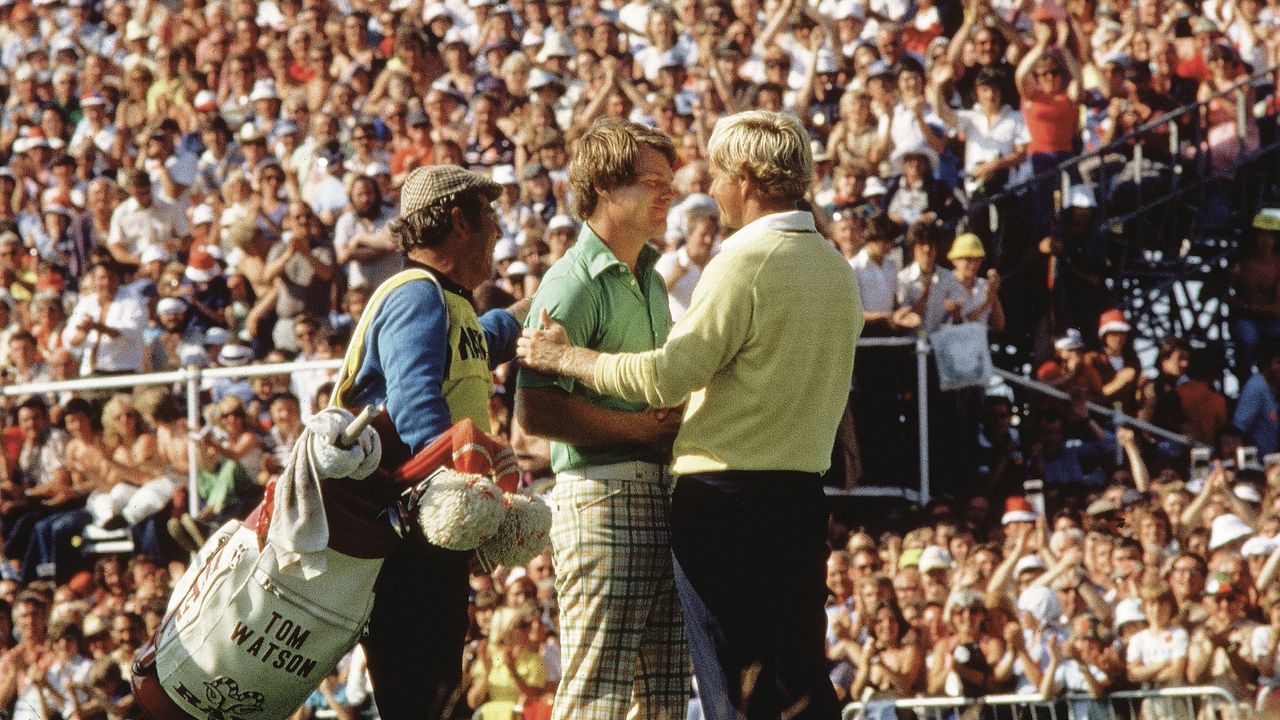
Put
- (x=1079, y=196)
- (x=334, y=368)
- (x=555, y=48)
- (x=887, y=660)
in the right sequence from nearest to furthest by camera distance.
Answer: (x=887, y=660) < (x=334, y=368) < (x=1079, y=196) < (x=555, y=48)

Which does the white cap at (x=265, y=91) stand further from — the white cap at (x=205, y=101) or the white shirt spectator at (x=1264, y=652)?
the white shirt spectator at (x=1264, y=652)

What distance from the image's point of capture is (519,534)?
4.91 meters

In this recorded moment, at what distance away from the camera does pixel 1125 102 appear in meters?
13.8

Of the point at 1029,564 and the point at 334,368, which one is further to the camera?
the point at 334,368

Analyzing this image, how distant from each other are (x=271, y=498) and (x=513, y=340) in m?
0.99

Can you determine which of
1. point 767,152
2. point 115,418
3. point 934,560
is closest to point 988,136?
point 934,560

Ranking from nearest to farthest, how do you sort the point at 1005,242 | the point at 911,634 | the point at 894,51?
the point at 911,634 < the point at 1005,242 < the point at 894,51

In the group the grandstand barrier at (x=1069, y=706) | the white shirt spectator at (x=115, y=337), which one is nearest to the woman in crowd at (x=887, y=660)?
the grandstand barrier at (x=1069, y=706)

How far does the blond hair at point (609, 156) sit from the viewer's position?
540 centimetres

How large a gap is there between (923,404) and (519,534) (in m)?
7.08

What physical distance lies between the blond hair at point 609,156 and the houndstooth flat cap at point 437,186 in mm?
240

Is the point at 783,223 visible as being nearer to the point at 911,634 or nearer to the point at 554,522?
the point at 554,522

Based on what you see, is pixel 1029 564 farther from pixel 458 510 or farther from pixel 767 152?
pixel 458 510

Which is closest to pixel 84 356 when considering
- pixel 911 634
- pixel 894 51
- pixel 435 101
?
pixel 435 101
